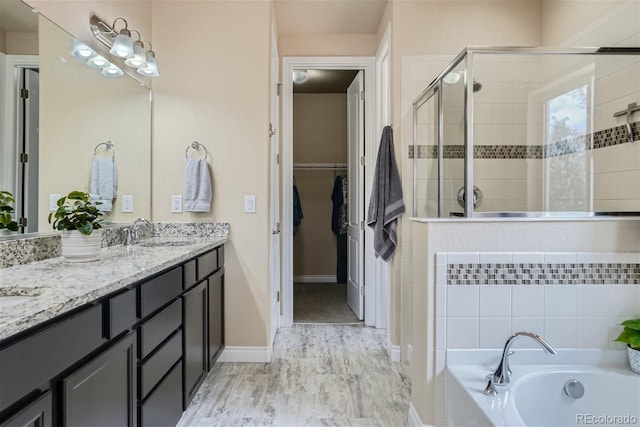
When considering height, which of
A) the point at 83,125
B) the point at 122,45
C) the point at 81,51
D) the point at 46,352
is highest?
the point at 122,45

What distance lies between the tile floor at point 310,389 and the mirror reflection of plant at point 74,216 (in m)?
1.13

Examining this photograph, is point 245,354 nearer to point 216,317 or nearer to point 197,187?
point 216,317

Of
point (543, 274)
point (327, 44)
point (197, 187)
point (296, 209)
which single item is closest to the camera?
point (543, 274)

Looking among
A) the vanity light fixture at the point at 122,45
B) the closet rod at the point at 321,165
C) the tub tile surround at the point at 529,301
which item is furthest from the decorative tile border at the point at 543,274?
the closet rod at the point at 321,165

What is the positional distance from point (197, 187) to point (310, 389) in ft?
5.07

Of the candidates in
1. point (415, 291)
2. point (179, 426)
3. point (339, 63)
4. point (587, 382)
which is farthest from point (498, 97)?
point (179, 426)

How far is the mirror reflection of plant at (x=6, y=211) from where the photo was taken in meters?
1.46

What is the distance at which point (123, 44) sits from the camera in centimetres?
210

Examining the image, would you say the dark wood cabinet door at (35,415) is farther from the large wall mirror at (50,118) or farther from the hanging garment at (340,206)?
the hanging garment at (340,206)

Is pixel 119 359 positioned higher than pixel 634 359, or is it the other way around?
pixel 119 359

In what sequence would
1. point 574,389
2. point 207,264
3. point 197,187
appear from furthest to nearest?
1. point 197,187
2. point 207,264
3. point 574,389

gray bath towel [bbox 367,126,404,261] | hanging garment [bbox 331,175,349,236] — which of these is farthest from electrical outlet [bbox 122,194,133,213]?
hanging garment [bbox 331,175,349,236]

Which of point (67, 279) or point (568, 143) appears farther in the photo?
point (568, 143)

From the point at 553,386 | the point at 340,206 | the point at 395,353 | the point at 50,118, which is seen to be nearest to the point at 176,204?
the point at 50,118
